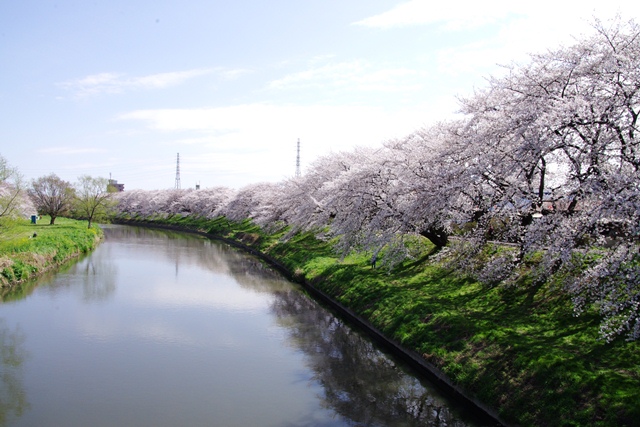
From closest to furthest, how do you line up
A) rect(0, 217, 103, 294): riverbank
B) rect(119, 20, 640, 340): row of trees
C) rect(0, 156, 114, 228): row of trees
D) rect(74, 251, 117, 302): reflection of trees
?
rect(119, 20, 640, 340): row of trees → rect(74, 251, 117, 302): reflection of trees → rect(0, 217, 103, 294): riverbank → rect(0, 156, 114, 228): row of trees

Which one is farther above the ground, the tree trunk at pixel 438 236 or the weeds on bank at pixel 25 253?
the tree trunk at pixel 438 236

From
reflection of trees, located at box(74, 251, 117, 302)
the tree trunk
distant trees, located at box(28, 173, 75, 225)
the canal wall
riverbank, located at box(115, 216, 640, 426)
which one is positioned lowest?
the canal wall

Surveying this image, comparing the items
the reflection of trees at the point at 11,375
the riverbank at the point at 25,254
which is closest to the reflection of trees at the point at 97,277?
the riverbank at the point at 25,254

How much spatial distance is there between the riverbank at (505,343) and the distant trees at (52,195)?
46.4 metres

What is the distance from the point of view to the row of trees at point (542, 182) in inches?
392

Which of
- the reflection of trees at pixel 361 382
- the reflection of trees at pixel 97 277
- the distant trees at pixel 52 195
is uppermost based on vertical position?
the distant trees at pixel 52 195

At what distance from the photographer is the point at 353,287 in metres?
20.2

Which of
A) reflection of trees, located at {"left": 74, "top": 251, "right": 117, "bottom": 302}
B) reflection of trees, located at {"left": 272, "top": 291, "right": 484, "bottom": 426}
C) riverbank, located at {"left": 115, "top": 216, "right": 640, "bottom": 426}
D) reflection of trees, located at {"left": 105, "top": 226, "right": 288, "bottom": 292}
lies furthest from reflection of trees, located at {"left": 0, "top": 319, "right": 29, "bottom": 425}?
reflection of trees, located at {"left": 105, "top": 226, "right": 288, "bottom": 292}

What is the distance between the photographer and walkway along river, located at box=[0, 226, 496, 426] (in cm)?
1039

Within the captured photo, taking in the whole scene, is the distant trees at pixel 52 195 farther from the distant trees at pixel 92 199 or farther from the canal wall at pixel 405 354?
the canal wall at pixel 405 354

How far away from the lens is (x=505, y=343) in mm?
11398

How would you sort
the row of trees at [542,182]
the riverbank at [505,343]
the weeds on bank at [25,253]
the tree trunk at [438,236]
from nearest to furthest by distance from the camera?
the riverbank at [505,343] → the row of trees at [542,182] → the tree trunk at [438,236] → the weeds on bank at [25,253]

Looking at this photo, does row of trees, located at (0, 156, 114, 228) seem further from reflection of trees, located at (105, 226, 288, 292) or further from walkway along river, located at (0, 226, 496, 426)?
walkway along river, located at (0, 226, 496, 426)

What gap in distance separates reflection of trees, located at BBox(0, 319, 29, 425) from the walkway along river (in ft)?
0.10
